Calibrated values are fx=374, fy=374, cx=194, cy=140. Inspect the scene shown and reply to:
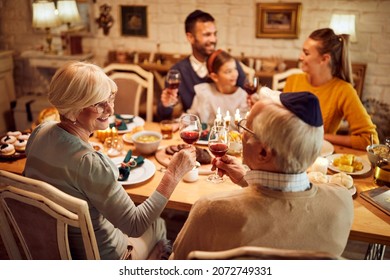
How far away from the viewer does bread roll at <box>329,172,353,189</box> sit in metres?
1.53

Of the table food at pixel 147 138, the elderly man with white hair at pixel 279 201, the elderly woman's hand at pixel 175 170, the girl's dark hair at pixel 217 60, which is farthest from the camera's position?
the girl's dark hair at pixel 217 60

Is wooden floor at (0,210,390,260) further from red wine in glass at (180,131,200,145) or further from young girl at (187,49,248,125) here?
red wine in glass at (180,131,200,145)

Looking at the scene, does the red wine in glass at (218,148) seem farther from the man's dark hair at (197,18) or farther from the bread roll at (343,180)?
the man's dark hair at (197,18)

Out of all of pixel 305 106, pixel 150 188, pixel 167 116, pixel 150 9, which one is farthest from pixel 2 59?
pixel 305 106

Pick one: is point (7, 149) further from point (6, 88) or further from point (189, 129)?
point (6, 88)

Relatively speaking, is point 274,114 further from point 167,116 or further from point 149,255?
point 167,116

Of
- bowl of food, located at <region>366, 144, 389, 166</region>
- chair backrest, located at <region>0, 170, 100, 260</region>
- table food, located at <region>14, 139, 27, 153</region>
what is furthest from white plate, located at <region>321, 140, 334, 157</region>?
table food, located at <region>14, 139, 27, 153</region>

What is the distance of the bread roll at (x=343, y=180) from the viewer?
153cm

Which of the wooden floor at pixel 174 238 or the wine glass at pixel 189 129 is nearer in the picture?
the wine glass at pixel 189 129

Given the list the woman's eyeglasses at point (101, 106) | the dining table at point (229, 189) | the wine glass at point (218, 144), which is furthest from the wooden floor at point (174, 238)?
the woman's eyeglasses at point (101, 106)

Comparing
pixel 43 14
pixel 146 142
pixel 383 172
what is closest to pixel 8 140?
pixel 146 142

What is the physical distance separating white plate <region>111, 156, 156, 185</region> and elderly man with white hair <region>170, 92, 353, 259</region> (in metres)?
0.54

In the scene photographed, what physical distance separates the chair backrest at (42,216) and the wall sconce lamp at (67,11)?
3061mm

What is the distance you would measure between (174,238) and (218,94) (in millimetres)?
1012
